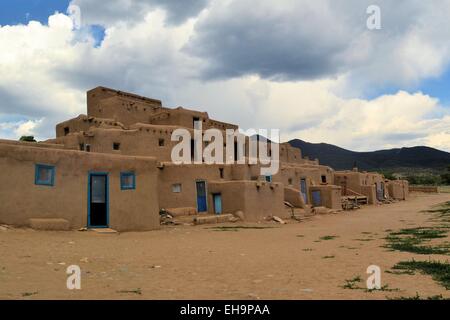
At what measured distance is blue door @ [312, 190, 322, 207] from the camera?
38.2m

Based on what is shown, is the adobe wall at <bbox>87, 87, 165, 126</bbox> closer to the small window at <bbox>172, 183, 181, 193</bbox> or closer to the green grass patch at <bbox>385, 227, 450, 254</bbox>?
the small window at <bbox>172, 183, 181, 193</bbox>

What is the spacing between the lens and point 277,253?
13.0 m

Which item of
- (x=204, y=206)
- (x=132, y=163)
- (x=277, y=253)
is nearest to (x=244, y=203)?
(x=204, y=206)

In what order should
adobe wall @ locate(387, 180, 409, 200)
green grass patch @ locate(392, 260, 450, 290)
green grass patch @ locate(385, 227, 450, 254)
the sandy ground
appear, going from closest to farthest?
the sandy ground
green grass patch @ locate(392, 260, 450, 290)
green grass patch @ locate(385, 227, 450, 254)
adobe wall @ locate(387, 180, 409, 200)

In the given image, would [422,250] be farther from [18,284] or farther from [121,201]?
[121,201]

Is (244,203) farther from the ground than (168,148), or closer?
closer

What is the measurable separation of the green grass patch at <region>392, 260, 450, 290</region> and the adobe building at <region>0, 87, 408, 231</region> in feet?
38.5

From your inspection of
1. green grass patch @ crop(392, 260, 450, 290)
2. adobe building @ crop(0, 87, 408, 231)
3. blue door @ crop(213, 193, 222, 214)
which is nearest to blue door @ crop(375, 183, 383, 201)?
adobe building @ crop(0, 87, 408, 231)

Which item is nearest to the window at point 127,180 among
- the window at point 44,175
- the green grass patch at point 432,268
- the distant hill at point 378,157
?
the window at point 44,175

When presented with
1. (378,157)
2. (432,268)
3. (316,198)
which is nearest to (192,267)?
(432,268)

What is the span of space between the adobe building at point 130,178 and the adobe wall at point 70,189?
35mm

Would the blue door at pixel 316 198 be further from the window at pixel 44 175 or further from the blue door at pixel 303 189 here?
the window at pixel 44 175
